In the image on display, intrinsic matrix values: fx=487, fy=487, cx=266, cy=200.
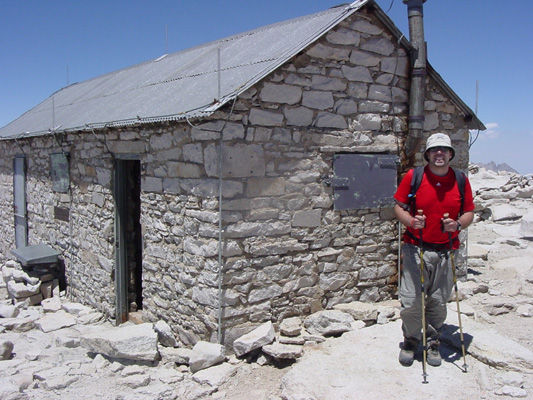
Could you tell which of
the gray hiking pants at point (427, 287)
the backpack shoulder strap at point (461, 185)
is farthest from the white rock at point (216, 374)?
the backpack shoulder strap at point (461, 185)

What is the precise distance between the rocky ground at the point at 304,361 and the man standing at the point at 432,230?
40 cm

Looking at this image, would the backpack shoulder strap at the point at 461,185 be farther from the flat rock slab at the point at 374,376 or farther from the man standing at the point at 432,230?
the flat rock slab at the point at 374,376

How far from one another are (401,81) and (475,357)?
3448mm

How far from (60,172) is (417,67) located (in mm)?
5916

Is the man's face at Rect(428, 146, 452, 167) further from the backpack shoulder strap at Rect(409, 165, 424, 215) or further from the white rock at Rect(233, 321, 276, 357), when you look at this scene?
the white rock at Rect(233, 321, 276, 357)

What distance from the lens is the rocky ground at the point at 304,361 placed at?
13.8 ft

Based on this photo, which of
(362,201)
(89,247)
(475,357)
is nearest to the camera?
(475,357)

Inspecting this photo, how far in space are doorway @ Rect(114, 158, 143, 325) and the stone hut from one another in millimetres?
21

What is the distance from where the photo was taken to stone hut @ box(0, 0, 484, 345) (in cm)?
516

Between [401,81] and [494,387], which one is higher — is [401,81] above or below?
above

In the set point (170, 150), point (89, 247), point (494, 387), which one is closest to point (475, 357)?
point (494, 387)

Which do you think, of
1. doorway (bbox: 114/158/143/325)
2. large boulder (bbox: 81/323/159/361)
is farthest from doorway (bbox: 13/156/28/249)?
large boulder (bbox: 81/323/159/361)

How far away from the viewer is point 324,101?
5648 mm

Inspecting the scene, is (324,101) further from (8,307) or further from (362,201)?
(8,307)
